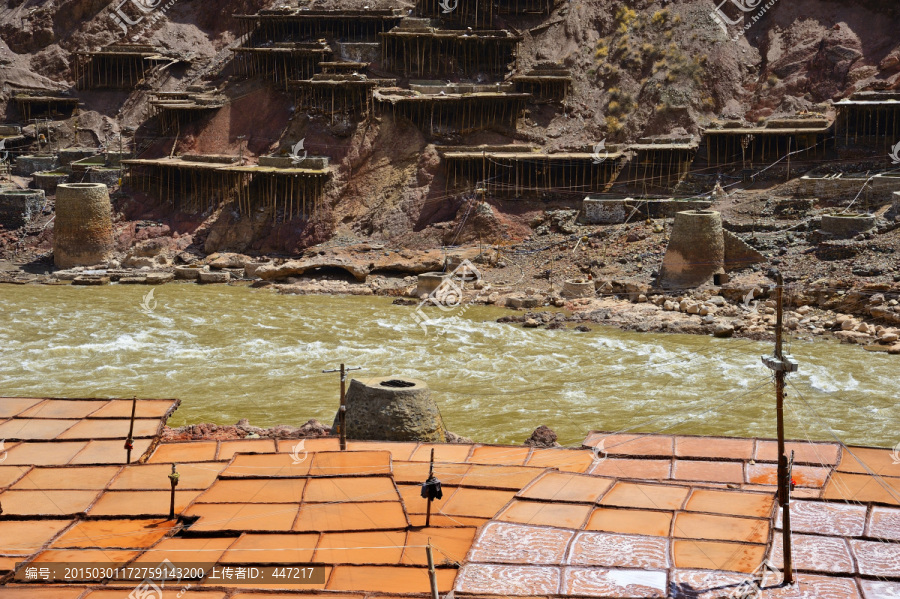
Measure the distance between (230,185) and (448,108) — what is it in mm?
10608

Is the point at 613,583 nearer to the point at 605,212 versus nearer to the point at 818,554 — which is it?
the point at 818,554

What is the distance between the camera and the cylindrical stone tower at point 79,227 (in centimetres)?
4888

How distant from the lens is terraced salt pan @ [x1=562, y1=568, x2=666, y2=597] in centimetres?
1370

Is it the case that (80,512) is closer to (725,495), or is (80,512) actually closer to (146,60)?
(725,495)

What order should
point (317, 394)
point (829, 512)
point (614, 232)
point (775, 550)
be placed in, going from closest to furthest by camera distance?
point (775, 550) → point (829, 512) → point (317, 394) → point (614, 232)

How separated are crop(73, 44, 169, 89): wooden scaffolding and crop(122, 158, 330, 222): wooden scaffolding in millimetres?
8404

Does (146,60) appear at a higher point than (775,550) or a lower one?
higher

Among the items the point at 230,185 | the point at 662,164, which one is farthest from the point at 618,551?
the point at 230,185

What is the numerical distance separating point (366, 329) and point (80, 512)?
21.6m

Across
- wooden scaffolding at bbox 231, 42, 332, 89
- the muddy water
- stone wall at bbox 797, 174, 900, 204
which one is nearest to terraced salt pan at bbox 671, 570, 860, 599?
the muddy water

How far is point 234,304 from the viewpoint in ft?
140

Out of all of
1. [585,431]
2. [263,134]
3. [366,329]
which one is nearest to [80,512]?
[585,431]

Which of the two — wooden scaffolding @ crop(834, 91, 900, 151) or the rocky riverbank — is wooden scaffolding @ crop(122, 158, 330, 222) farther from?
the rocky riverbank

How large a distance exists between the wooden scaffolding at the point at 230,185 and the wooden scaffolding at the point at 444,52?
350 inches
